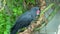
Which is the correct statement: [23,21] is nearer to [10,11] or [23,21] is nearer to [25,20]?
[25,20]

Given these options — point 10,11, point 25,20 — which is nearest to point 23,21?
point 25,20

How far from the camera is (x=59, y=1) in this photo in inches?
181

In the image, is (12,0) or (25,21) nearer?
(25,21)

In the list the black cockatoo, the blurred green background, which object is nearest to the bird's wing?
the black cockatoo

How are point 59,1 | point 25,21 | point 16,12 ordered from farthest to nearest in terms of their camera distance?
point 59,1 → point 16,12 → point 25,21

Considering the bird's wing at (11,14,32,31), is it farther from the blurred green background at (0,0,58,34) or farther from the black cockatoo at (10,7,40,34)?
the blurred green background at (0,0,58,34)

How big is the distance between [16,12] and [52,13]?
56 centimetres

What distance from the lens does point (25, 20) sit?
3910mm

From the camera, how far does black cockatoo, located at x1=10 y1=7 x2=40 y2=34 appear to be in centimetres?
386

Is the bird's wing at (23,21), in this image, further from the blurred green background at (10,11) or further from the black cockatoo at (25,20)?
the blurred green background at (10,11)

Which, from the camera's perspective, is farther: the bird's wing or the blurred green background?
the blurred green background

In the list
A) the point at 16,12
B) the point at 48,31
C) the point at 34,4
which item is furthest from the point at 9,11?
the point at 48,31

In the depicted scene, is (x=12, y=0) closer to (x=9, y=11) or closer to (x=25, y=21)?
(x=9, y=11)

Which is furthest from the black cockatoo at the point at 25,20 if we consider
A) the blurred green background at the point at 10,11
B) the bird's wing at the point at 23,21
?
the blurred green background at the point at 10,11
